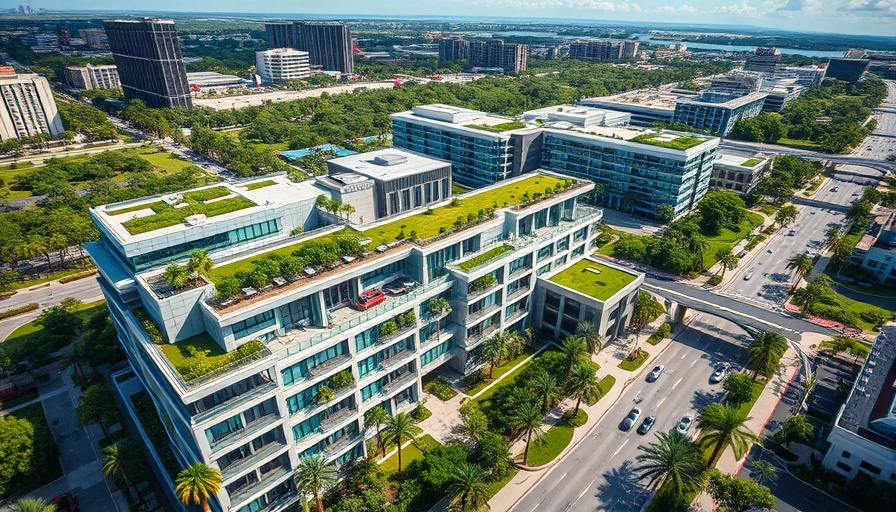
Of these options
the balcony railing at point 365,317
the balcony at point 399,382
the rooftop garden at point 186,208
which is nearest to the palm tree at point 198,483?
the balcony railing at point 365,317

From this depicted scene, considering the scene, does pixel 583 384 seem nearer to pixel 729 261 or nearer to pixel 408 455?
pixel 408 455

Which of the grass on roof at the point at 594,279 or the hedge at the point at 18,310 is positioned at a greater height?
the grass on roof at the point at 594,279

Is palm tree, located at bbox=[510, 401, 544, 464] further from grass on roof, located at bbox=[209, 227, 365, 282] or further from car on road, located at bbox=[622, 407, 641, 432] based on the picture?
grass on roof, located at bbox=[209, 227, 365, 282]

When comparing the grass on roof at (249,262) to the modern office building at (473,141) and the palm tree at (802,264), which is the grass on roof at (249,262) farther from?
the palm tree at (802,264)

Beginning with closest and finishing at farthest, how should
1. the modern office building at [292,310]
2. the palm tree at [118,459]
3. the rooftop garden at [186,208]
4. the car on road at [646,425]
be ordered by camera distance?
the modern office building at [292,310], the palm tree at [118,459], the rooftop garden at [186,208], the car on road at [646,425]

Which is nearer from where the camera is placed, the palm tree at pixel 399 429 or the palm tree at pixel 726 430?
the palm tree at pixel 726 430

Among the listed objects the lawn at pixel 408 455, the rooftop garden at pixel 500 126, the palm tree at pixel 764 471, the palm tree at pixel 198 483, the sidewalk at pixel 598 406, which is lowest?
the sidewalk at pixel 598 406

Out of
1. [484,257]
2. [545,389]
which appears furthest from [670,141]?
[545,389]

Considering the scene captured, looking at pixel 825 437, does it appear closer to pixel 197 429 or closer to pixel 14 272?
pixel 197 429
